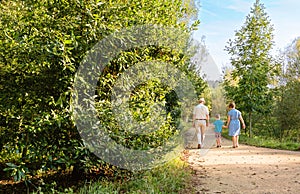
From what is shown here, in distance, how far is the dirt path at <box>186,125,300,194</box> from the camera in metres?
6.09

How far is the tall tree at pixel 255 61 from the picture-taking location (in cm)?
1653

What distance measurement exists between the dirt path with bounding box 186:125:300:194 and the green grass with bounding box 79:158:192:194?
13.1 inches

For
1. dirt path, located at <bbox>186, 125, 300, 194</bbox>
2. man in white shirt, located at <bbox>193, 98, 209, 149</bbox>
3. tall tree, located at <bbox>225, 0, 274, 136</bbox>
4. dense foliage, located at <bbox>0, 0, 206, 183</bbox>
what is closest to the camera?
dense foliage, located at <bbox>0, 0, 206, 183</bbox>

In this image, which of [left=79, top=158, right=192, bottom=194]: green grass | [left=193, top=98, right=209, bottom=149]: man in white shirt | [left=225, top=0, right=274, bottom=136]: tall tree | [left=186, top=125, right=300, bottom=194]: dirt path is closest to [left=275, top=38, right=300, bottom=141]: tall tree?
[left=225, top=0, right=274, bottom=136]: tall tree

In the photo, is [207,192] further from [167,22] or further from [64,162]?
[167,22]

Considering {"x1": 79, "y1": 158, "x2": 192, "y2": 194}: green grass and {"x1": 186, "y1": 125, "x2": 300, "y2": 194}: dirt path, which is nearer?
{"x1": 79, "y1": 158, "x2": 192, "y2": 194}: green grass

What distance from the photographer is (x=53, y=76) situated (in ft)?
19.2

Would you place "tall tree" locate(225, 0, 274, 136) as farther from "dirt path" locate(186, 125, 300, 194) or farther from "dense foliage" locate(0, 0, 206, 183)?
"dense foliage" locate(0, 0, 206, 183)

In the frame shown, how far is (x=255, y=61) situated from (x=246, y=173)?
1057 cm

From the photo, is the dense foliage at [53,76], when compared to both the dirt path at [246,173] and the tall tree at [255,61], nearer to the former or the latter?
the dirt path at [246,173]

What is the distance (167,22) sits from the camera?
7.28m

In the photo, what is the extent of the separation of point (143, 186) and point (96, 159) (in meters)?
1.04

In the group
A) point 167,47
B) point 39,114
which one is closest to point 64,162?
point 39,114

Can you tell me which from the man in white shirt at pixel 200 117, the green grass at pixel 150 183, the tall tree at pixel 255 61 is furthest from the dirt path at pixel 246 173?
the tall tree at pixel 255 61
